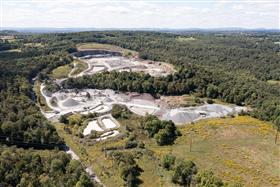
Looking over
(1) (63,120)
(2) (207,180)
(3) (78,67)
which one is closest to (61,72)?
(3) (78,67)

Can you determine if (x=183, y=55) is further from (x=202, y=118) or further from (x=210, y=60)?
(x=202, y=118)

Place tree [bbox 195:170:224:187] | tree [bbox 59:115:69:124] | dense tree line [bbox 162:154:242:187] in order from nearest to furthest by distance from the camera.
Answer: tree [bbox 195:170:224:187] → dense tree line [bbox 162:154:242:187] → tree [bbox 59:115:69:124]

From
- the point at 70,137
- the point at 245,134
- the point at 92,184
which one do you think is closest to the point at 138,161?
the point at 92,184

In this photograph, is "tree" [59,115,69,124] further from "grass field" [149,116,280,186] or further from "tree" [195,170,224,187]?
"tree" [195,170,224,187]

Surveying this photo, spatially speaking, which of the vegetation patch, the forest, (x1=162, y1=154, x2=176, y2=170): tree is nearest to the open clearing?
the forest

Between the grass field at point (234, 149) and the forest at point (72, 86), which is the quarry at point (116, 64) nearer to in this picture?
the forest at point (72, 86)

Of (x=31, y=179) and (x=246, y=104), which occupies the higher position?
(x=31, y=179)

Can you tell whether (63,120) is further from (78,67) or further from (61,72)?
(78,67)
